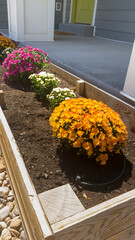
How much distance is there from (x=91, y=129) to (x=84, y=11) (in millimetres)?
9443

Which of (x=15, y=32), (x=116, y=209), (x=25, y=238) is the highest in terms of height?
(x=15, y=32)

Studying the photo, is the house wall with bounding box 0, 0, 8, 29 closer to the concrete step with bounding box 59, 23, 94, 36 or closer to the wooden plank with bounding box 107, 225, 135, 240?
the concrete step with bounding box 59, 23, 94, 36

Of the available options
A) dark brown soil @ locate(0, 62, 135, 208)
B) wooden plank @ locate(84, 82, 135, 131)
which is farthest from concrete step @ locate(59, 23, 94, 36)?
dark brown soil @ locate(0, 62, 135, 208)

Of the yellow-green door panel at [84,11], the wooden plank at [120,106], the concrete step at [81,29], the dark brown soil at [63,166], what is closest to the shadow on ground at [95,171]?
the dark brown soil at [63,166]

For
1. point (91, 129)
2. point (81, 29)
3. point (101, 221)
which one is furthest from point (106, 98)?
point (81, 29)

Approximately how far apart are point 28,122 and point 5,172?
24.7 inches

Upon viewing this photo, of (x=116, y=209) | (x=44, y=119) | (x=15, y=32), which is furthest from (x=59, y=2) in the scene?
(x=116, y=209)

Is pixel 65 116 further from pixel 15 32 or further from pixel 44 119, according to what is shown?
pixel 15 32

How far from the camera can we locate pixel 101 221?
46.6 inches

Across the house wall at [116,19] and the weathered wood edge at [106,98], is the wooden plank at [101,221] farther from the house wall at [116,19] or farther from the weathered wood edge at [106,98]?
the house wall at [116,19]

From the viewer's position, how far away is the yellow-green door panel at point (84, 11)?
9.04 meters

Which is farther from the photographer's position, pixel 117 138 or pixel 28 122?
pixel 28 122

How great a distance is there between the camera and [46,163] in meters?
1.83

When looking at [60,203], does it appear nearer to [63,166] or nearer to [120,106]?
[63,166]
